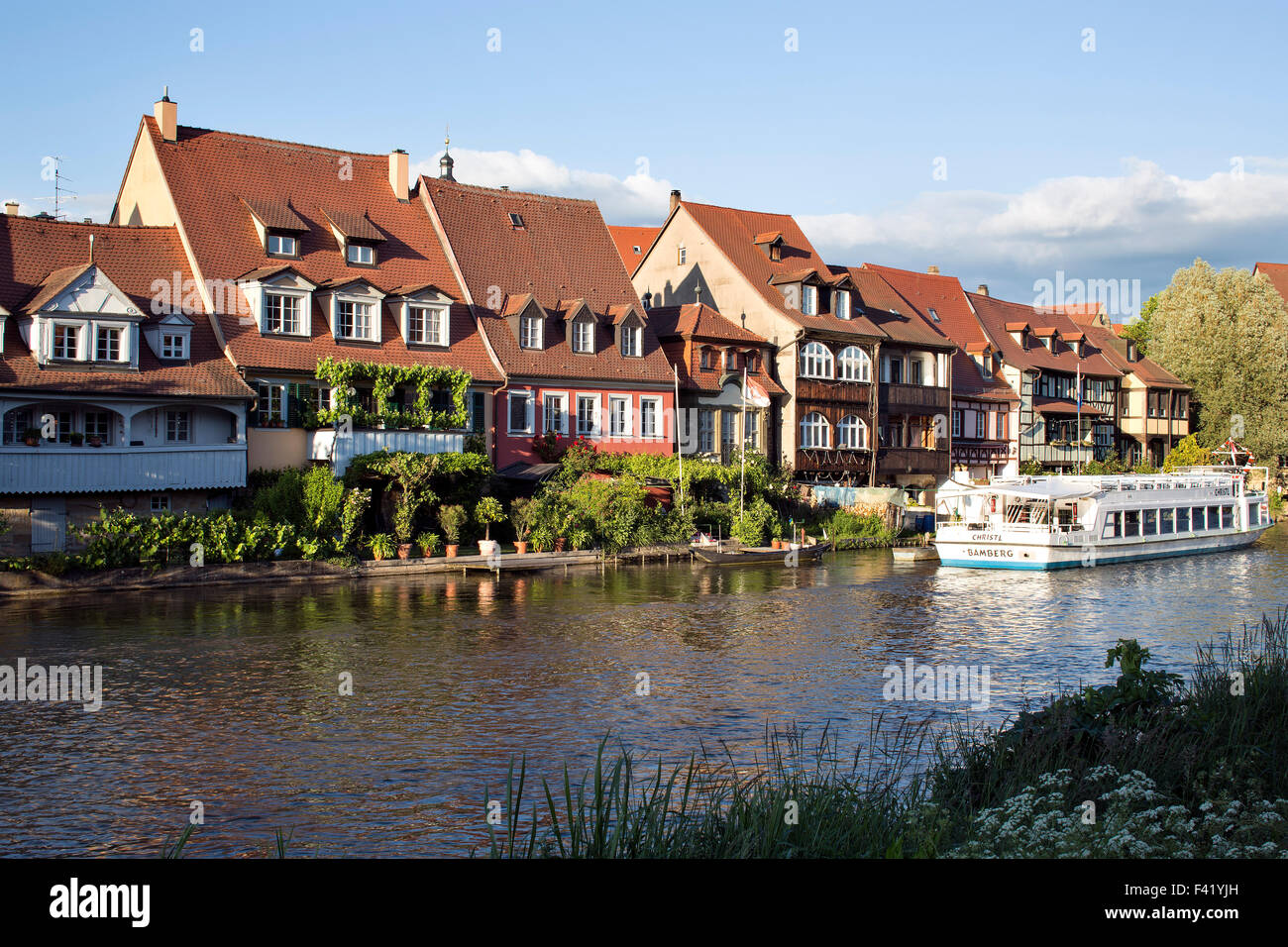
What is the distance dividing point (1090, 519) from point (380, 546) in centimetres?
2717

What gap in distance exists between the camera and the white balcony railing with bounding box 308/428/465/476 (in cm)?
3962

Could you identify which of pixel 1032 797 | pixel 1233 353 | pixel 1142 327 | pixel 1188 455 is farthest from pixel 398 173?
pixel 1142 327

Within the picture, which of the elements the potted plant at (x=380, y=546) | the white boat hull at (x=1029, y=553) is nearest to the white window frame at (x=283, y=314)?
the potted plant at (x=380, y=546)

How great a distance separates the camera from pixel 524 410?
156ft

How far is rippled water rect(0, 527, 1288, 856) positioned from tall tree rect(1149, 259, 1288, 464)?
149 feet

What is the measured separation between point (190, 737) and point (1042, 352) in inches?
2795

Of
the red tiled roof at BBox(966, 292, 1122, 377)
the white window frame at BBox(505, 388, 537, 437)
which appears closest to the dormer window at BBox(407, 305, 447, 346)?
the white window frame at BBox(505, 388, 537, 437)

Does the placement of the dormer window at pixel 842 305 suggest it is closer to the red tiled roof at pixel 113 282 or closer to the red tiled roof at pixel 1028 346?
the red tiled roof at pixel 1028 346

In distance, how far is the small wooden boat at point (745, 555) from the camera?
4422 centimetres

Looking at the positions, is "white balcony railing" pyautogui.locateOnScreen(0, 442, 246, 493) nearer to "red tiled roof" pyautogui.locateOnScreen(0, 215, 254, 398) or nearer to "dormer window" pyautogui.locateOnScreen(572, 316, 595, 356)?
"red tiled roof" pyautogui.locateOnScreen(0, 215, 254, 398)

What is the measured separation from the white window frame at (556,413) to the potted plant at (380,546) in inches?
422

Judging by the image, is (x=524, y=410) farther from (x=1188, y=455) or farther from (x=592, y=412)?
(x=1188, y=455)

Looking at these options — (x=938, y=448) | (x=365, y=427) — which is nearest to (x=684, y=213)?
(x=938, y=448)
